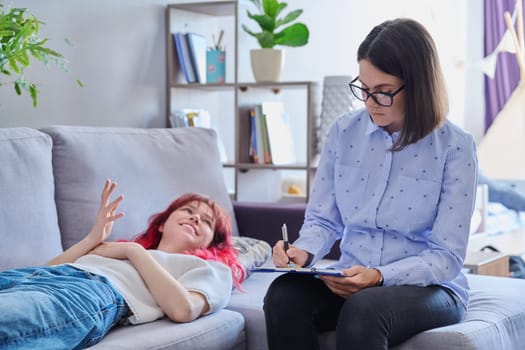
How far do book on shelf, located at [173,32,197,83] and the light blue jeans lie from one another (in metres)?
1.72

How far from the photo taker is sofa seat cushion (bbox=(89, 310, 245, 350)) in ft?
5.68

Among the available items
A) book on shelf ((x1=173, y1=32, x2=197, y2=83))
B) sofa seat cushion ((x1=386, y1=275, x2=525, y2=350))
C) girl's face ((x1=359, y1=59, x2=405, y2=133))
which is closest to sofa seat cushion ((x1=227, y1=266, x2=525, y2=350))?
sofa seat cushion ((x1=386, y1=275, x2=525, y2=350))

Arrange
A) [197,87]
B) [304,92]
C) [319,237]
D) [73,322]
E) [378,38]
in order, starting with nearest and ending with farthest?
[73,322]
[378,38]
[319,237]
[197,87]
[304,92]

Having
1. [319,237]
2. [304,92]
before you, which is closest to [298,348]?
[319,237]

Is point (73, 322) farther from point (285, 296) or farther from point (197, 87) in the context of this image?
point (197, 87)

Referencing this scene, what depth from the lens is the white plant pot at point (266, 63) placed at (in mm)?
3365

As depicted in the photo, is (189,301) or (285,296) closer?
(285,296)

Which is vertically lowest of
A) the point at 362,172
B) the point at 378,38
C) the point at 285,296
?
the point at 285,296

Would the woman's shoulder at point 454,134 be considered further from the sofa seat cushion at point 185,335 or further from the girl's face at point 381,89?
the sofa seat cushion at point 185,335

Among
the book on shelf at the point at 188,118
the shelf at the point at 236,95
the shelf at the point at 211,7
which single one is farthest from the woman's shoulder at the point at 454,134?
the shelf at the point at 211,7

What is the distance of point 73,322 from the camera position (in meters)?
1.67

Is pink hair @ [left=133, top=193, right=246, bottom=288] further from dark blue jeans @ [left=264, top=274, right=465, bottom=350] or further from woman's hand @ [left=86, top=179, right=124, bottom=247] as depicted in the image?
dark blue jeans @ [left=264, top=274, right=465, bottom=350]

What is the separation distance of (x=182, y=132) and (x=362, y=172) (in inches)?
44.7

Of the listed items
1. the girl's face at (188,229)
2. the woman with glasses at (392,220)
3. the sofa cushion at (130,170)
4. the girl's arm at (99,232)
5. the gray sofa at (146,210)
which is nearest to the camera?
the woman with glasses at (392,220)
